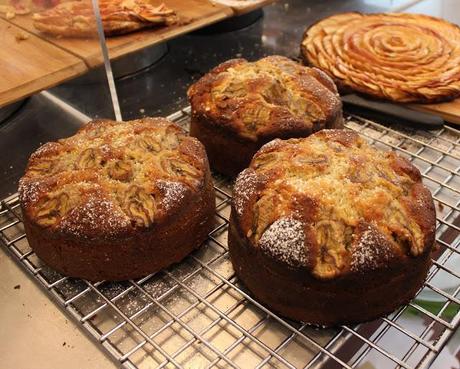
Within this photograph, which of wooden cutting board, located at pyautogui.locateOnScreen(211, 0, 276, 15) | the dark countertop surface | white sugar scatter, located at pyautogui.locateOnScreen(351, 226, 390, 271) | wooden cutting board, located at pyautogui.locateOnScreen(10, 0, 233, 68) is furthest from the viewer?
wooden cutting board, located at pyautogui.locateOnScreen(211, 0, 276, 15)

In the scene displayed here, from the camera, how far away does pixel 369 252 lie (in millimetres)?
1215

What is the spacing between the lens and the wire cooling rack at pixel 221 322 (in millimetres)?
1238

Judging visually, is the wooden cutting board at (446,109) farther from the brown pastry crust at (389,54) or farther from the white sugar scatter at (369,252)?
the white sugar scatter at (369,252)

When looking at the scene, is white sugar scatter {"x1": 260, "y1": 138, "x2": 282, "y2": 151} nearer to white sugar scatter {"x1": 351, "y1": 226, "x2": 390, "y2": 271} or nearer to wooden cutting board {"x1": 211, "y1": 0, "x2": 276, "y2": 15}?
white sugar scatter {"x1": 351, "y1": 226, "x2": 390, "y2": 271}

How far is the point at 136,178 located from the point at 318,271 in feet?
1.79

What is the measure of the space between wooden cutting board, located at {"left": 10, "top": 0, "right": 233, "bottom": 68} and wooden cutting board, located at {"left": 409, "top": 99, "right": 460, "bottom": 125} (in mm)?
898

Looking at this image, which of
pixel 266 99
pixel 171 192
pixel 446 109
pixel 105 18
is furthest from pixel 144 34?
pixel 446 109

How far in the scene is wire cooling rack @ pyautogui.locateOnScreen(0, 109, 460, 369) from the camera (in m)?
1.24

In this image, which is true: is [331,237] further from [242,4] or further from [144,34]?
[242,4]

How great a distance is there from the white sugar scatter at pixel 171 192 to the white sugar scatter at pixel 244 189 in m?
0.14

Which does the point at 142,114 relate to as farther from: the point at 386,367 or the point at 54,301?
the point at 386,367

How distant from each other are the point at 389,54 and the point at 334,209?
3.94ft

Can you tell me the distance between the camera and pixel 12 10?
5.76 feet

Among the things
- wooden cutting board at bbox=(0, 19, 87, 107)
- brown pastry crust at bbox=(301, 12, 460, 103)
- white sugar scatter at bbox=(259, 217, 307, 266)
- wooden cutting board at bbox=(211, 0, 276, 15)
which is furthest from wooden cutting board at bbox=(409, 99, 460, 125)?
wooden cutting board at bbox=(0, 19, 87, 107)
